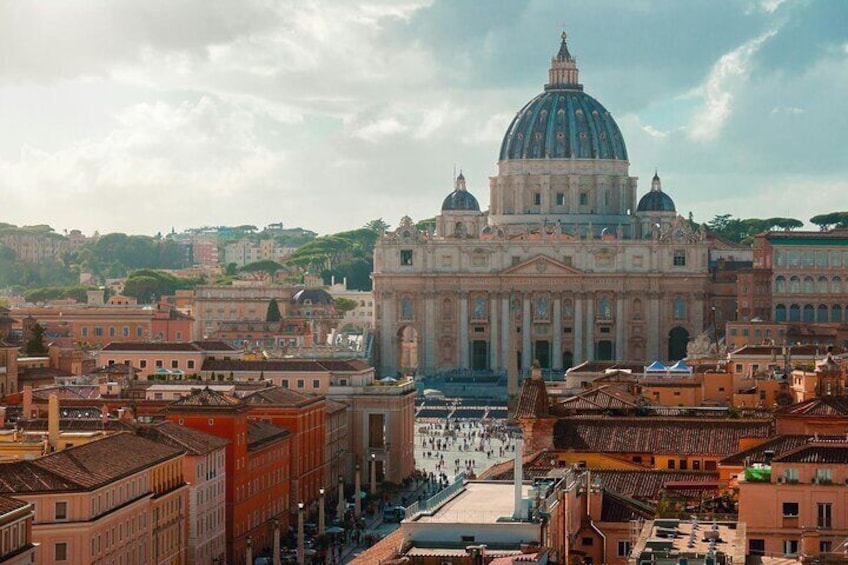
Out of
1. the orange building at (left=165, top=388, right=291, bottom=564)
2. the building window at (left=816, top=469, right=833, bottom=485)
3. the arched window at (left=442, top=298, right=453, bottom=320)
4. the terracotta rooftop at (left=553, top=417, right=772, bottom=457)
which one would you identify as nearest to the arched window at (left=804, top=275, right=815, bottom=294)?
the arched window at (left=442, top=298, right=453, bottom=320)

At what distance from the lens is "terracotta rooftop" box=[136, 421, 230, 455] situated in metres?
57.6

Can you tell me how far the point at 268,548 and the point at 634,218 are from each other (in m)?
130

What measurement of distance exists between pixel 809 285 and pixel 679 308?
16472 mm

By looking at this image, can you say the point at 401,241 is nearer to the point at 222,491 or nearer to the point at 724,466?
the point at 222,491

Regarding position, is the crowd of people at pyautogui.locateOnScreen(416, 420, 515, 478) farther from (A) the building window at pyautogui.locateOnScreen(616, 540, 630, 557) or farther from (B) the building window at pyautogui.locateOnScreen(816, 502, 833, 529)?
(B) the building window at pyautogui.locateOnScreen(816, 502, 833, 529)

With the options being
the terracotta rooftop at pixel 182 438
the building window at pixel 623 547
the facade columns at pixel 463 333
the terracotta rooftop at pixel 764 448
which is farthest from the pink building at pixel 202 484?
the facade columns at pixel 463 333

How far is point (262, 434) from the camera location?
7088cm

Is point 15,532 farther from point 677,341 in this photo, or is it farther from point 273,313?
point 677,341

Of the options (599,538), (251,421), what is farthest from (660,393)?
(599,538)

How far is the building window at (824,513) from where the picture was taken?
34.8 m

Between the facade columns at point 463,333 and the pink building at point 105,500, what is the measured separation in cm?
12203

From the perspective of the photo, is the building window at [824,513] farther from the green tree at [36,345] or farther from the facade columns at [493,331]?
the facade columns at [493,331]

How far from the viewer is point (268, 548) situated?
68500 mm

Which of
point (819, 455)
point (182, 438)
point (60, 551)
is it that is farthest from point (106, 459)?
point (819, 455)
